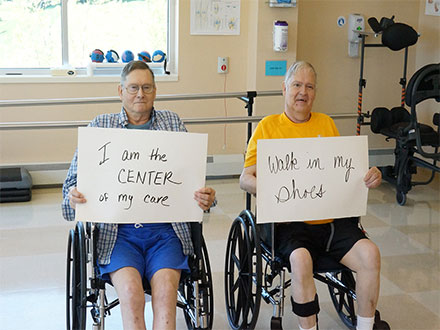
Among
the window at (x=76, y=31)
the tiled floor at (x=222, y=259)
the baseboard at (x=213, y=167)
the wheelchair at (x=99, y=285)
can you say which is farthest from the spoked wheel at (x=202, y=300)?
the window at (x=76, y=31)

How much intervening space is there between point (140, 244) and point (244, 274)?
47cm

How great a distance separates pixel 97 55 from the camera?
16.2 ft

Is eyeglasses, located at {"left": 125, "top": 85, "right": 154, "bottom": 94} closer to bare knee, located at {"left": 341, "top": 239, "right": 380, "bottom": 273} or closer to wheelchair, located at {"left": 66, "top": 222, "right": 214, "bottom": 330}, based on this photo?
wheelchair, located at {"left": 66, "top": 222, "right": 214, "bottom": 330}

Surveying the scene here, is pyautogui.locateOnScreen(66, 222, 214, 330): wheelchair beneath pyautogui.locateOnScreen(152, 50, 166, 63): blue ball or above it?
beneath

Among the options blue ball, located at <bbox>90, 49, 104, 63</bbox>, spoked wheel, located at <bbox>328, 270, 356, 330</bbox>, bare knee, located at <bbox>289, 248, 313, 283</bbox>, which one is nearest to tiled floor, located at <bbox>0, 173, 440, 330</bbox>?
spoked wheel, located at <bbox>328, 270, 356, 330</bbox>

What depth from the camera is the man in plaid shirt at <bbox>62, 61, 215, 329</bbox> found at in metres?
2.21

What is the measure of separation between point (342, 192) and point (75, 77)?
2.91 meters

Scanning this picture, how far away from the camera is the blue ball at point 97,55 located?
4.93 meters

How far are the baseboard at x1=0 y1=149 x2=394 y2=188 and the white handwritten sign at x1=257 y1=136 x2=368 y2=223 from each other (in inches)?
106

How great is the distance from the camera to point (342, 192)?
99.3 inches

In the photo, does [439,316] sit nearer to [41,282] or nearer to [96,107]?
[41,282]

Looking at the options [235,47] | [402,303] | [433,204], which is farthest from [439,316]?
[235,47]

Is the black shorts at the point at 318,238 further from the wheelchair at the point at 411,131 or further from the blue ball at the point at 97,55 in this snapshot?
the blue ball at the point at 97,55

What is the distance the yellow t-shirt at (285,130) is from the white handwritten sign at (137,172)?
1.26 ft
